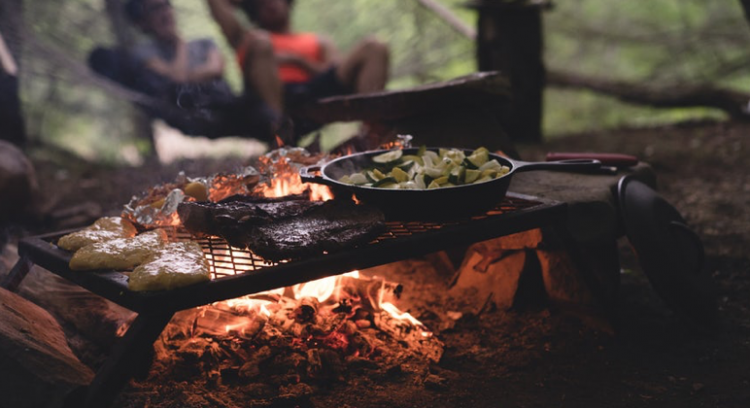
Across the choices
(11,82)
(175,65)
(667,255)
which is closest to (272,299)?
(667,255)

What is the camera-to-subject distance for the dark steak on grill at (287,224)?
5.67ft

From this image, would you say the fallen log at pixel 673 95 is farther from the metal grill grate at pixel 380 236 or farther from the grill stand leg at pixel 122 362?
the grill stand leg at pixel 122 362

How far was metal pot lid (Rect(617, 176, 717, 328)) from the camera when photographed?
94.3 inches

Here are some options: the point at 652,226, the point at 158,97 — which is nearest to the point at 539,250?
the point at 652,226

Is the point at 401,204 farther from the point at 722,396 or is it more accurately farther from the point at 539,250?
the point at 722,396

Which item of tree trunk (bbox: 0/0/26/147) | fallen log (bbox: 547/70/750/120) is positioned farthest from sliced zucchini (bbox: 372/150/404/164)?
fallen log (bbox: 547/70/750/120)

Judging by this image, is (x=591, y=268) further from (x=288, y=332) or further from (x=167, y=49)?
(x=167, y=49)

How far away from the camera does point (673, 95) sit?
21.1 feet

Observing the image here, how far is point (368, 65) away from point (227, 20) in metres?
1.29

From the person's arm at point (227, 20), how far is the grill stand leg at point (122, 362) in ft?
13.6

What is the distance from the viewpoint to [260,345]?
229 cm

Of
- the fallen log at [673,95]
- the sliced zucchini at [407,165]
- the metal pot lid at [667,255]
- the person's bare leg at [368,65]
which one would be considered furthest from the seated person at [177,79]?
the fallen log at [673,95]

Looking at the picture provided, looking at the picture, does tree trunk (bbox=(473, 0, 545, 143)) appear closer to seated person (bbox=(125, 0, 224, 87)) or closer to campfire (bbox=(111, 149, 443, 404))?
seated person (bbox=(125, 0, 224, 87))

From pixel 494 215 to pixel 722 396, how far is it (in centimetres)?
96
